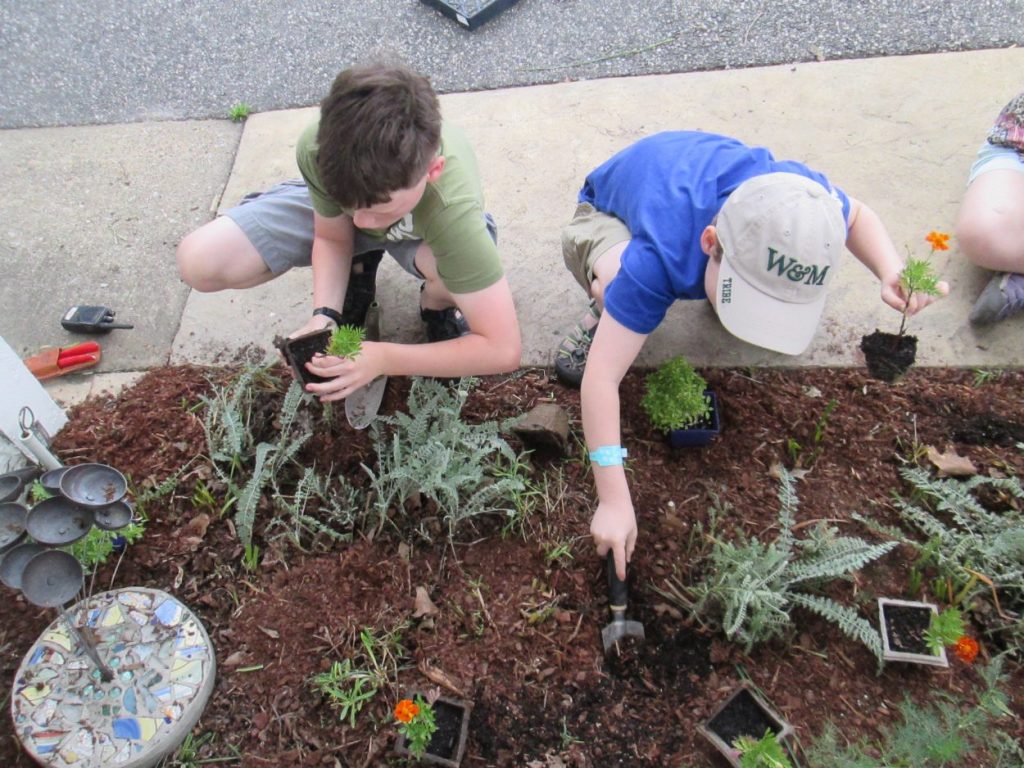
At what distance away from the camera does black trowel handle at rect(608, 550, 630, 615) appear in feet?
6.30

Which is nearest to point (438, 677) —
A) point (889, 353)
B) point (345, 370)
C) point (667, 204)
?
point (345, 370)

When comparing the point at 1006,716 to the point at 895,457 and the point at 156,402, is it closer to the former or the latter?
the point at 895,457

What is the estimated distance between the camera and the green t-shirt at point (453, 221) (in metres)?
2.04

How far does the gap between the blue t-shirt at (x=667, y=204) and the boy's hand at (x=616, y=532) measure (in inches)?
18.3

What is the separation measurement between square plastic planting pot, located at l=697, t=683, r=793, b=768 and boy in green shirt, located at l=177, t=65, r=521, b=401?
1056mm

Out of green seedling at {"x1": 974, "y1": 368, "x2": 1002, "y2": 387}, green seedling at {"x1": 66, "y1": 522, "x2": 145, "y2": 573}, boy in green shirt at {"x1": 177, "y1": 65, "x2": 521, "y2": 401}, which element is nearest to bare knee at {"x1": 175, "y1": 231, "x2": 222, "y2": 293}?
boy in green shirt at {"x1": 177, "y1": 65, "x2": 521, "y2": 401}

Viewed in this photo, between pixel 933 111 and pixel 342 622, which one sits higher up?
pixel 933 111

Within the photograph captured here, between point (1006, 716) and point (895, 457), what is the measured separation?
0.73 metres

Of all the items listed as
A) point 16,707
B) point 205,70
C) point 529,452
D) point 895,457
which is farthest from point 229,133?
point 895,457

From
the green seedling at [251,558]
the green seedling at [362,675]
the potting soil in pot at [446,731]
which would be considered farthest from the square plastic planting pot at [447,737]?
the green seedling at [251,558]

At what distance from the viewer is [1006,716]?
171cm

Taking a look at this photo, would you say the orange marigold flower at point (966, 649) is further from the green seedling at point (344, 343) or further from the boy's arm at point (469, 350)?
the green seedling at point (344, 343)

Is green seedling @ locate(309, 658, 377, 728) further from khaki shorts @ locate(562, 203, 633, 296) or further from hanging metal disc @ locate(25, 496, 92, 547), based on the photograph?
khaki shorts @ locate(562, 203, 633, 296)

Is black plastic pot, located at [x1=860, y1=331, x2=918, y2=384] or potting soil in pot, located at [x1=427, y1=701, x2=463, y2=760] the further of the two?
black plastic pot, located at [x1=860, y1=331, x2=918, y2=384]
